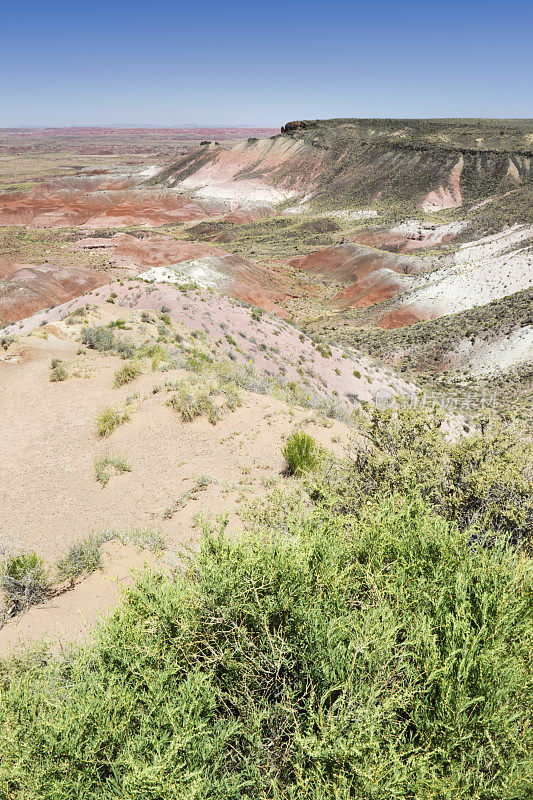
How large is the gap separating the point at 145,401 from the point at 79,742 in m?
8.27

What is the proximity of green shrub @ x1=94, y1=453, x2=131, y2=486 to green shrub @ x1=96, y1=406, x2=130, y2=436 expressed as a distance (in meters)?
1.15

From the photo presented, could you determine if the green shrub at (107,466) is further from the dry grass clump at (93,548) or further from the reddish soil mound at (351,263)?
the reddish soil mound at (351,263)

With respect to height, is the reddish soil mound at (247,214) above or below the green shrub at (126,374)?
above

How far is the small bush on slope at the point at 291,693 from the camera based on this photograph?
2473mm

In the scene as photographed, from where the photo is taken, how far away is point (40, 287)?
37.0 meters

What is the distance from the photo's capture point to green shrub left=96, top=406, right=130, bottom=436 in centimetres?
946

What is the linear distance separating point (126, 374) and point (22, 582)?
289 inches

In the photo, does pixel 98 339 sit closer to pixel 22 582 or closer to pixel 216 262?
pixel 22 582

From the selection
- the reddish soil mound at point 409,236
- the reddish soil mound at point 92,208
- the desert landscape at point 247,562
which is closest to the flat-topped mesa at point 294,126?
the reddish soil mound at point 92,208

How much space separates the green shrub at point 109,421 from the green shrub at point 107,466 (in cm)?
115

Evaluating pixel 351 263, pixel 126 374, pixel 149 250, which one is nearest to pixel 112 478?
Result: pixel 126 374

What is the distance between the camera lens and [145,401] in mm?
10508

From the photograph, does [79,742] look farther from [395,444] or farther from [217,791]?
[395,444]

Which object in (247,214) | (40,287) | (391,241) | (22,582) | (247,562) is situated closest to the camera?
(247,562)
